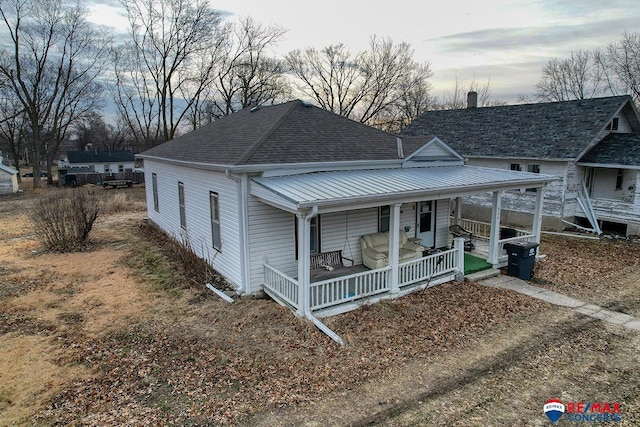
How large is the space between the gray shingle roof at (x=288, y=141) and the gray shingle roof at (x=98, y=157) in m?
46.5

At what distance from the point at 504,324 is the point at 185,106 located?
132 ft

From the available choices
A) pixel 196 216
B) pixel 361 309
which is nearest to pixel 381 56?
pixel 196 216

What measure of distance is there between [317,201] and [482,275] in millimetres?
5920

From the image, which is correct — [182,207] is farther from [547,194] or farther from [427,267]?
[547,194]

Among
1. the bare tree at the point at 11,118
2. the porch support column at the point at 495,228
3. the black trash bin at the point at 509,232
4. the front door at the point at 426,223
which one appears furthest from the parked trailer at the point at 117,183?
the porch support column at the point at 495,228

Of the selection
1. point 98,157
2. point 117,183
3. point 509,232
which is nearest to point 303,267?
point 509,232

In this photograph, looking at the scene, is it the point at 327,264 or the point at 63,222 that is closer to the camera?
the point at 327,264

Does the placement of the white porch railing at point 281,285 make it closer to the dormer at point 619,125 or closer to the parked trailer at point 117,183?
the dormer at point 619,125

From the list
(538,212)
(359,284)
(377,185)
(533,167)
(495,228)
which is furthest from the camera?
(533,167)

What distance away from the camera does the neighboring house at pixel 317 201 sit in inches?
339

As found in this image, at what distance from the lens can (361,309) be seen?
8680mm

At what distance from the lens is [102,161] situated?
5388 cm

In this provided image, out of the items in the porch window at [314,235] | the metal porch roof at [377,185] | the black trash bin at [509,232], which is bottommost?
the black trash bin at [509,232]

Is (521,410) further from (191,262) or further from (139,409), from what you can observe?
(191,262)
